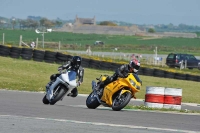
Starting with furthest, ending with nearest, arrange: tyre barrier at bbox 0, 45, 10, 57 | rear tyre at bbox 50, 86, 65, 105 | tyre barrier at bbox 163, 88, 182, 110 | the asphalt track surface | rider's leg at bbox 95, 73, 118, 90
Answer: tyre barrier at bbox 0, 45, 10, 57
tyre barrier at bbox 163, 88, 182, 110
rear tyre at bbox 50, 86, 65, 105
rider's leg at bbox 95, 73, 118, 90
the asphalt track surface

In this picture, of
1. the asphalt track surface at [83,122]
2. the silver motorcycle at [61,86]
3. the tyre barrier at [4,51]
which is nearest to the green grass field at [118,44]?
the tyre barrier at [4,51]

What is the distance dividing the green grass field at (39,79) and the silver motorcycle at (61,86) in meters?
7.19

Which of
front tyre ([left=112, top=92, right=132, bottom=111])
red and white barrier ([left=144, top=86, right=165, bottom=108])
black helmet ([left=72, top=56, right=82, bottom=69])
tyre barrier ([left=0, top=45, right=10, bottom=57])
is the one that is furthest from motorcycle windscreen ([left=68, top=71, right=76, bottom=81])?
tyre barrier ([left=0, top=45, right=10, bottom=57])

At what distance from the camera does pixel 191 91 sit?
2956cm

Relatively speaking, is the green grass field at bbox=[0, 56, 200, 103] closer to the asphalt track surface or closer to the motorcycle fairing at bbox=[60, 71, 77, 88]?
the motorcycle fairing at bbox=[60, 71, 77, 88]

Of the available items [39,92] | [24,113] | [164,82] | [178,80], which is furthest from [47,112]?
[178,80]

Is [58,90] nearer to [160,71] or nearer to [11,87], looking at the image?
[11,87]

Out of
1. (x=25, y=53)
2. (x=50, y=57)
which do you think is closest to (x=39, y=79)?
(x=25, y=53)

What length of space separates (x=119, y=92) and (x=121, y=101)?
0.22 m

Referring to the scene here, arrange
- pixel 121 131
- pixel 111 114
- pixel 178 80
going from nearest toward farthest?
pixel 121 131, pixel 111 114, pixel 178 80

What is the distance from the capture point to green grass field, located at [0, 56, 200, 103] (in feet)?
80.9

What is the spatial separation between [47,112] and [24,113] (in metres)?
0.64

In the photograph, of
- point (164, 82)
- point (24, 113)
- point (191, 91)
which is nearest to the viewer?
point (24, 113)

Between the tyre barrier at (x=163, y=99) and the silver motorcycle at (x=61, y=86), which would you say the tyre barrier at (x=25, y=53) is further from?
the silver motorcycle at (x=61, y=86)
